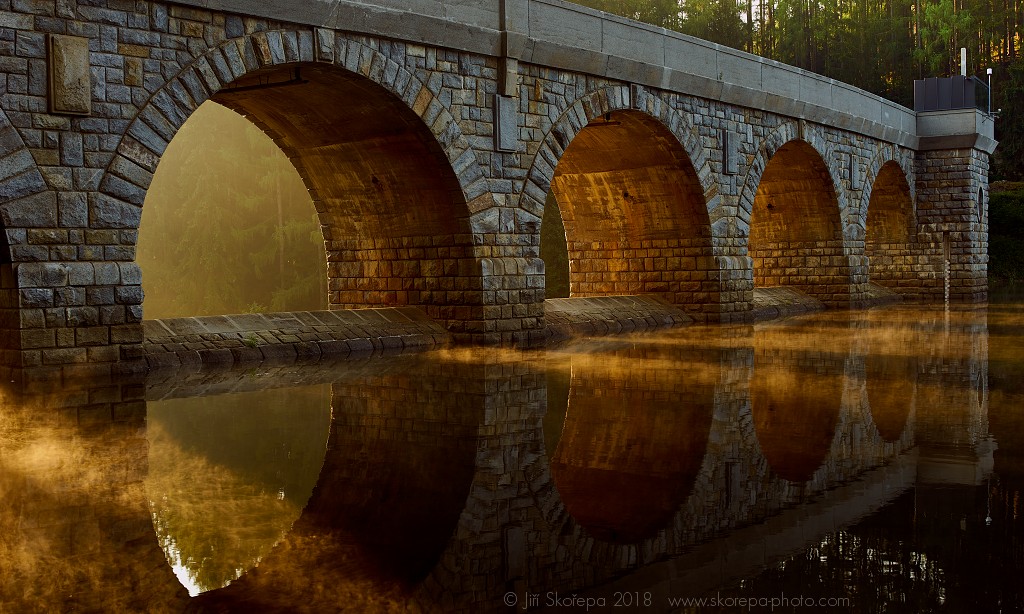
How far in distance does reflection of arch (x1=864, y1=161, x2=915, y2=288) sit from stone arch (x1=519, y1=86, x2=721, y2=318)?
32.2 feet

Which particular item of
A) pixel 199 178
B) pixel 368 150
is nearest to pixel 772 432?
pixel 368 150

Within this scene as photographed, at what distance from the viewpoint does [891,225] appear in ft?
91.3

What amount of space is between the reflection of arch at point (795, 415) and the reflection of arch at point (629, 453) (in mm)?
377

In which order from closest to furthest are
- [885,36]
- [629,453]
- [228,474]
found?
[228,474] < [629,453] < [885,36]

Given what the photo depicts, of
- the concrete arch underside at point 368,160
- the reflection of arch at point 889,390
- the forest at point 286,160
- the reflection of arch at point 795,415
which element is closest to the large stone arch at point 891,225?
the concrete arch underside at point 368,160

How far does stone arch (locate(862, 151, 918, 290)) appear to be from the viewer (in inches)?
1056

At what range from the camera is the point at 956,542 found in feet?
13.9

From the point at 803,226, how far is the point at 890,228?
5437 millimetres

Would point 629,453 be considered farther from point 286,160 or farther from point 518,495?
point 286,160

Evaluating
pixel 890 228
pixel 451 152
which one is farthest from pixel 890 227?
pixel 451 152

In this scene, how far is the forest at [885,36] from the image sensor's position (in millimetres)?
45375

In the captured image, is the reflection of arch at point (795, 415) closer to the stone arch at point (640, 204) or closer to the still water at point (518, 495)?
the still water at point (518, 495)

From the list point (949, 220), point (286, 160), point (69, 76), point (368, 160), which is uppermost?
point (286, 160)

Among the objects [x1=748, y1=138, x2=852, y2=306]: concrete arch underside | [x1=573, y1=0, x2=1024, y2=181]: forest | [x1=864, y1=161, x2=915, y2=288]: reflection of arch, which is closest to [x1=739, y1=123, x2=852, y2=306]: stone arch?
[x1=748, y1=138, x2=852, y2=306]: concrete arch underside
